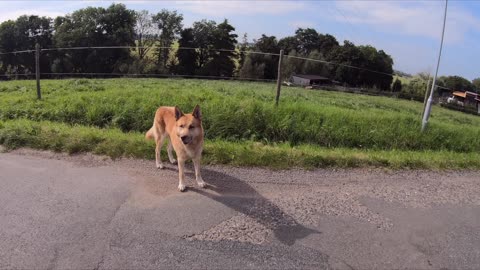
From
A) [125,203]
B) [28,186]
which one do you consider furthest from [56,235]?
[28,186]

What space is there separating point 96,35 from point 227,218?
6211cm

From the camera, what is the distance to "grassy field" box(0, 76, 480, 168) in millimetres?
6973

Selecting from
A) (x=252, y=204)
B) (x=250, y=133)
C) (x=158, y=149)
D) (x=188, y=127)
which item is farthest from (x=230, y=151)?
(x=252, y=204)

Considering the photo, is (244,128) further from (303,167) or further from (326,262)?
(326,262)

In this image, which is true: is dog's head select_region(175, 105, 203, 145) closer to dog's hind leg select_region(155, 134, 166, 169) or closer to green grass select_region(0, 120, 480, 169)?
dog's hind leg select_region(155, 134, 166, 169)

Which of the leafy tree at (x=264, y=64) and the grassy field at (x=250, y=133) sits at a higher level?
the leafy tree at (x=264, y=64)

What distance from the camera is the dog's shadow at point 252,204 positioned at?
14.8 feet

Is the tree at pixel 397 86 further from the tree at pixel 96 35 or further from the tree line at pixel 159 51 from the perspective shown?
the tree at pixel 96 35

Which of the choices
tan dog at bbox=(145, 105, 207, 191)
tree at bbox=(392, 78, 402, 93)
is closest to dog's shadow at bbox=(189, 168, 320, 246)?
tan dog at bbox=(145, 105, 207, 191)

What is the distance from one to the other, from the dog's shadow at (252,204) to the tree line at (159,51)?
41.5 m

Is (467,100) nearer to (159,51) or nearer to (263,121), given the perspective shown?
(263,121)

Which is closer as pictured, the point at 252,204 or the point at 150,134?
the point at 252,204

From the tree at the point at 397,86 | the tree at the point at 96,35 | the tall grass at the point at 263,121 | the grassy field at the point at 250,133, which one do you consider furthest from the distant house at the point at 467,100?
the tree at the point at 96,35

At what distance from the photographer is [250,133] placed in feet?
28.3
